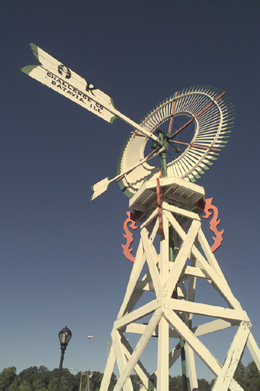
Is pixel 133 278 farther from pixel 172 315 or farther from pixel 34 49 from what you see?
pixel 34 49

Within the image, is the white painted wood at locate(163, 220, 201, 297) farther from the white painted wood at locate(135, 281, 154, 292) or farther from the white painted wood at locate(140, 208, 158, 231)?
the white painted wood at locate(135, 281, 154, 292)

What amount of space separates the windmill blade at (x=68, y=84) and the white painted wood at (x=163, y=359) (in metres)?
8.84

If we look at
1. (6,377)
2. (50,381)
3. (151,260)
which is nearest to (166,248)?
(151,260)

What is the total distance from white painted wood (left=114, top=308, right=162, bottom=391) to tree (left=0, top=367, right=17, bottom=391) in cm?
9542

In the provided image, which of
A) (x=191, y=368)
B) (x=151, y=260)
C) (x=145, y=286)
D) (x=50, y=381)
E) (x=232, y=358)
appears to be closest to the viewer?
(x=232, y=358)

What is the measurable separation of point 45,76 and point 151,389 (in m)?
12.1

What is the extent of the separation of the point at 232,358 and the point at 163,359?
95.3 inches

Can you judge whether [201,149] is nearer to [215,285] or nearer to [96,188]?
[96,188]

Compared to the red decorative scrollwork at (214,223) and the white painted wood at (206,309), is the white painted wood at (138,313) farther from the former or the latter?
the red decorative scrollwork at (214,223)

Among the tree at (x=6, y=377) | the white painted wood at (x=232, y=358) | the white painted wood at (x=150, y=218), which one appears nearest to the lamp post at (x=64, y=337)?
the white painted wood at (x=232, y=358)

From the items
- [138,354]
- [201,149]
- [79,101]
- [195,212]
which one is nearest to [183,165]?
[201,149]

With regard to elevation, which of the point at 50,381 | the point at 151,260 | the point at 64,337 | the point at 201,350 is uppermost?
the point at 151,260

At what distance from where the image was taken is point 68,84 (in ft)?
40.6

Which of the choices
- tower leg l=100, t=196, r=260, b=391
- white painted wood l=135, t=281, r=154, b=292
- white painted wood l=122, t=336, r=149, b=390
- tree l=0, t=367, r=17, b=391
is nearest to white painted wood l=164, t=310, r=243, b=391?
tower leg l=100, t=196, r=260, b=391
